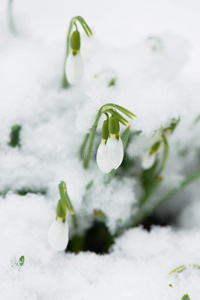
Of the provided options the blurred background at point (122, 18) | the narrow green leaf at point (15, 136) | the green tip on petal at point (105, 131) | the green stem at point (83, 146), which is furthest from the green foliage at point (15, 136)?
the blurred background at point (122, 18)

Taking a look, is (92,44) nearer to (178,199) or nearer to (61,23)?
(61,23)

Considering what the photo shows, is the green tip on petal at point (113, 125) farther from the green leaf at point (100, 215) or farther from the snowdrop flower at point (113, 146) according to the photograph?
the green leaf at point (100, 215)

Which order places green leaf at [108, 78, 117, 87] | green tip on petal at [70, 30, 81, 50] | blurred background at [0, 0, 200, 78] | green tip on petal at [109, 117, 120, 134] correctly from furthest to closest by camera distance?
blurred background at [0, 0, 200, 78] < green leaf at [108, 78, 117, 87] < green tip on petal at [70, 30, 81, 50] < green tip on petal at [109, 117, 120, 134]

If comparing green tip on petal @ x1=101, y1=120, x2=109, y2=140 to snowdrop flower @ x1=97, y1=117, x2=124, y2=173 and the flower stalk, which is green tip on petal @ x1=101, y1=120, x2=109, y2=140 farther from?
the flower stalk

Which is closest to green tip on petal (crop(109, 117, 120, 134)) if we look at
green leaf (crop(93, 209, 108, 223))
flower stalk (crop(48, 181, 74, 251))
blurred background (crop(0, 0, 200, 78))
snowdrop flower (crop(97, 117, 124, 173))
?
snowdrop flower (crop(97, 117, 124, 173))

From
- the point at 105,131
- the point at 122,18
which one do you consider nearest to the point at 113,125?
the point at 105,131

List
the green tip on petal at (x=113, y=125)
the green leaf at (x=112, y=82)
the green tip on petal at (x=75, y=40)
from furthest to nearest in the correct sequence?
the green leaf at (x=112, y=82)
the green tip on petal at (x=75, y=40)
the green tip on petal at (x=113, y=125)

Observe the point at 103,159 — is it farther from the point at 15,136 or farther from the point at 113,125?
the point at 15,136

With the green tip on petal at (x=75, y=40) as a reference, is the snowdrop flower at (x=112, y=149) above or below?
below
